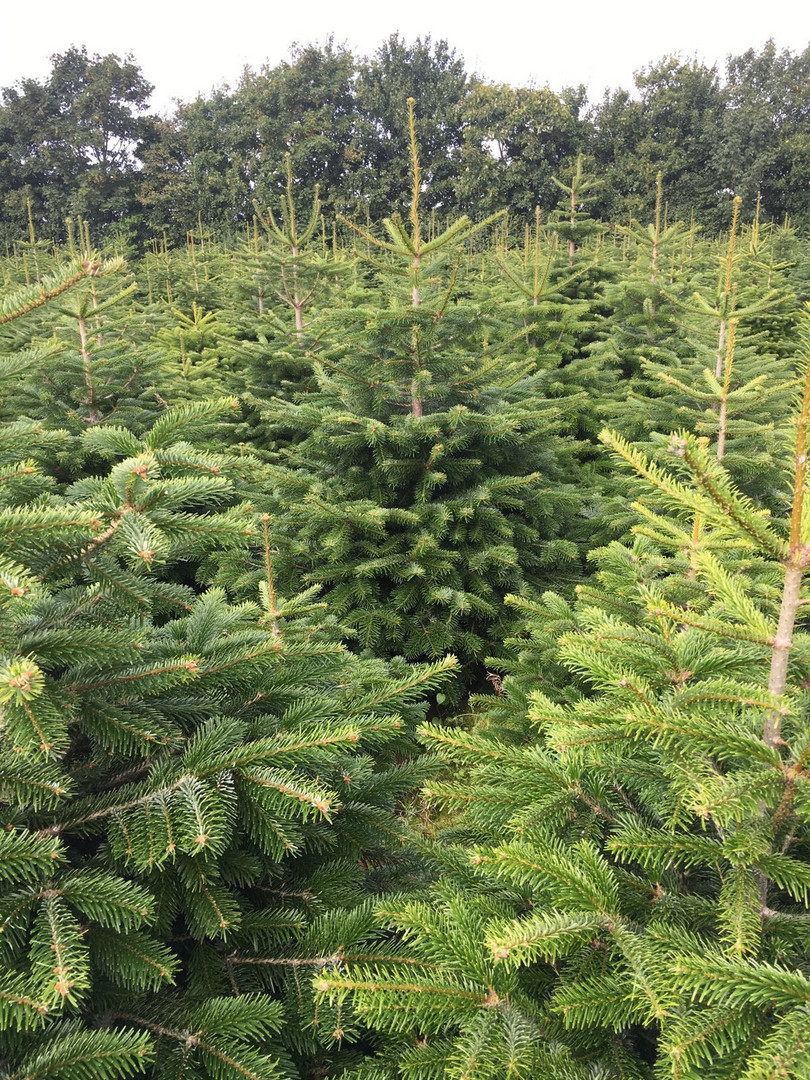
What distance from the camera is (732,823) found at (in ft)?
4.14

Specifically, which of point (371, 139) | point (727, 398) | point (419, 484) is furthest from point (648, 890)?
point (371, 139)

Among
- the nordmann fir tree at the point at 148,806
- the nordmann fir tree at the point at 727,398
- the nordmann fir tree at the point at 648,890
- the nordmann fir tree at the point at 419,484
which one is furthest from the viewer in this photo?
the nordmann fir tree at the point at 419,484

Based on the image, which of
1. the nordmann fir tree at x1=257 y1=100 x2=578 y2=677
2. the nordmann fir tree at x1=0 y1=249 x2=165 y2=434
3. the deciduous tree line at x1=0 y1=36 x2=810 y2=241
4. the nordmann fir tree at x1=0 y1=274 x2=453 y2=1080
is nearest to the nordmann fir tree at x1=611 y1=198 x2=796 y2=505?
the nordmann fir tree at x1=257 y1=100 x2=578 y2=677

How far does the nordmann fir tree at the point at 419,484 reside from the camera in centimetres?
454

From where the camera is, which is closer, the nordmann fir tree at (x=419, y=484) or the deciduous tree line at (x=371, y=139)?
the nordmann fir tree at (x=419, y=484)

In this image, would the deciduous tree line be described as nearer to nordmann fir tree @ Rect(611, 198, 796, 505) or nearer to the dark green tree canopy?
the dark green tree canopy

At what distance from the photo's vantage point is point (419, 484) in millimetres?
4801

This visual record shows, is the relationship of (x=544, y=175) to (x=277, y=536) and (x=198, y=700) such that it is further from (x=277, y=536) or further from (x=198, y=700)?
(x=198, y=700)

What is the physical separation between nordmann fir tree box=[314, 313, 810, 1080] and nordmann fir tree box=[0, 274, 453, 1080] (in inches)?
11.0

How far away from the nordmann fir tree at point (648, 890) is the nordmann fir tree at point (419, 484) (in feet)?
9.64

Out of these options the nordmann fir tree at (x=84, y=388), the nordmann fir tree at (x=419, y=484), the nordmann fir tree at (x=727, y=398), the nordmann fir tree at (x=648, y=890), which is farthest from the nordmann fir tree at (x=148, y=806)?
the nordmann fir tree at (x=84, y=388)

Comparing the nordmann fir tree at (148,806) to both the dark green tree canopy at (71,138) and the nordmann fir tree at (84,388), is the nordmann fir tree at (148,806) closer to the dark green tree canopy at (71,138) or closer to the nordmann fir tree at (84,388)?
the nordmann fir tree at (84,388)

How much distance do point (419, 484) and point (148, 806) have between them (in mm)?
3640

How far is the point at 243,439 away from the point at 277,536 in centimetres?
318
